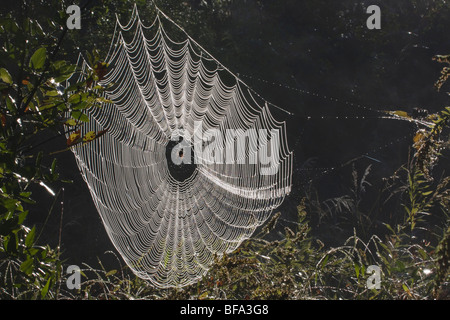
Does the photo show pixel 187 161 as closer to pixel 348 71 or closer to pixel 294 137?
pixel 294 137

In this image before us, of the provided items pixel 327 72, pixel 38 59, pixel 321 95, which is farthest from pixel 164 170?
pixel 38 59

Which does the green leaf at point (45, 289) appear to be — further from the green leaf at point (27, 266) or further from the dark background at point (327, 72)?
the dark background at point (327, 72)

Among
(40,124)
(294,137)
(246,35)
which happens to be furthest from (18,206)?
(246,35)

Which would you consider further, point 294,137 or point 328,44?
point 328,44

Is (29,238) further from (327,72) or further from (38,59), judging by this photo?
(327,72)

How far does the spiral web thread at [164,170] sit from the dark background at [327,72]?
3.69ft

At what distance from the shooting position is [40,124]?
1.65 meters

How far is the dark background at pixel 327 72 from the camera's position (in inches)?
297

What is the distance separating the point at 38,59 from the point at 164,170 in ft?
18.4

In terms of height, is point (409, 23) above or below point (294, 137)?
above

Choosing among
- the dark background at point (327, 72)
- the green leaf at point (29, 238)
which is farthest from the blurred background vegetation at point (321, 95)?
the green leaf at point (29, 238)

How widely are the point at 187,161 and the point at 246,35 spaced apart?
279 centimetres
